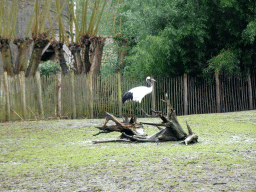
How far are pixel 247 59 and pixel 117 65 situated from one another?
6.58 m

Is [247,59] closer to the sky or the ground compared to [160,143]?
closer to the sky

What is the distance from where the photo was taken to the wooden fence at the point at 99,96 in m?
11.8

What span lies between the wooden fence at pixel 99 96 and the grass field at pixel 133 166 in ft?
18.8

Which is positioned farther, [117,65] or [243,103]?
[117,65]

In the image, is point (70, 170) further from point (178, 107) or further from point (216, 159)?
point (178, 107)

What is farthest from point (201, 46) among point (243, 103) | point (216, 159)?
point (216, 159)

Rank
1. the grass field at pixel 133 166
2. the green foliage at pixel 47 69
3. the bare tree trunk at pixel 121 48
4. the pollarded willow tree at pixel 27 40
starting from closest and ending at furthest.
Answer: the grass field at pixel 133 166
the pollarded willow tree at pixel 27 40
the bare tree trunk at pixel 121 48
the green foliage at pixel 47 69

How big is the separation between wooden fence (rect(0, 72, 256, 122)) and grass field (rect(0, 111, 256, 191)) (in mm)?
5731

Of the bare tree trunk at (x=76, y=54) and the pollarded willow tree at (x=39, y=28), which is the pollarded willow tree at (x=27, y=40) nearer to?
the pollarded willow tree at (x=39, y=28)

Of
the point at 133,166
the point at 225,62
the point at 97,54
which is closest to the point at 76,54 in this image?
the point at 97,54

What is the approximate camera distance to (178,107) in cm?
1337

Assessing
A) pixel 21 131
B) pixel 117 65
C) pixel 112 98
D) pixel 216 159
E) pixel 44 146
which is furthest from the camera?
pixel 117 65

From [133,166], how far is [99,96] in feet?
28.4

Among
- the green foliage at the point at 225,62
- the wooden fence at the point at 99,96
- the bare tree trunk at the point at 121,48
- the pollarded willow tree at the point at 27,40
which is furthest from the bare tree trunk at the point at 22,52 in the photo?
the green foliage at the point at 225,62
